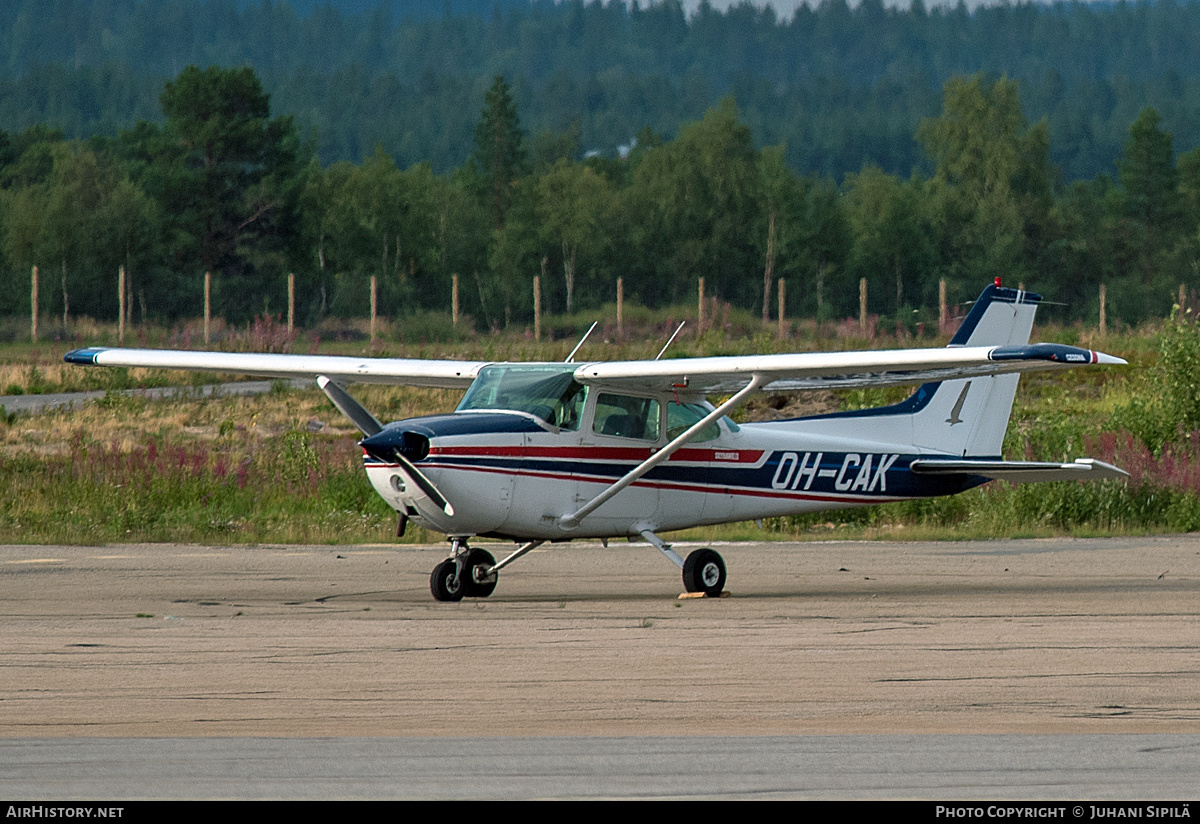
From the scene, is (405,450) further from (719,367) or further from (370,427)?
(719,367)

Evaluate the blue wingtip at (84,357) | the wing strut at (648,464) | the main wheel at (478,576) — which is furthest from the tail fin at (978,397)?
the blue wingtip at (84,357)

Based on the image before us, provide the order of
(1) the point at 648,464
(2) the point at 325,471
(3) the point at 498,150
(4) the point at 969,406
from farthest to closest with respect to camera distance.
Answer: (3) the point at 498,150
(2) the point at 325,471
(4) the point at 969,406
(1) the point at 648,464

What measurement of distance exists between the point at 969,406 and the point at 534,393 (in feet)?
16.9

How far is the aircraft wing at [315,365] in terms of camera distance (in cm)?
1499

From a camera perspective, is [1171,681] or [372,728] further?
[1171,681]

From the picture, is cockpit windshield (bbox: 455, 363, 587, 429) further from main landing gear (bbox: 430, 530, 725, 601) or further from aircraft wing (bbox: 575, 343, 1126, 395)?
main landing gear (bbox: 430, 530, 725, 601)

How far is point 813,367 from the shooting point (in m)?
12.8

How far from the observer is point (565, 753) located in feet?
21.3

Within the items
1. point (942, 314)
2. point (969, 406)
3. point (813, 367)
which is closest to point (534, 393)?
point (813, 367)

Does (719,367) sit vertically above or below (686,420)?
above

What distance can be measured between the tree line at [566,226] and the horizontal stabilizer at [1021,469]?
1980 inches
